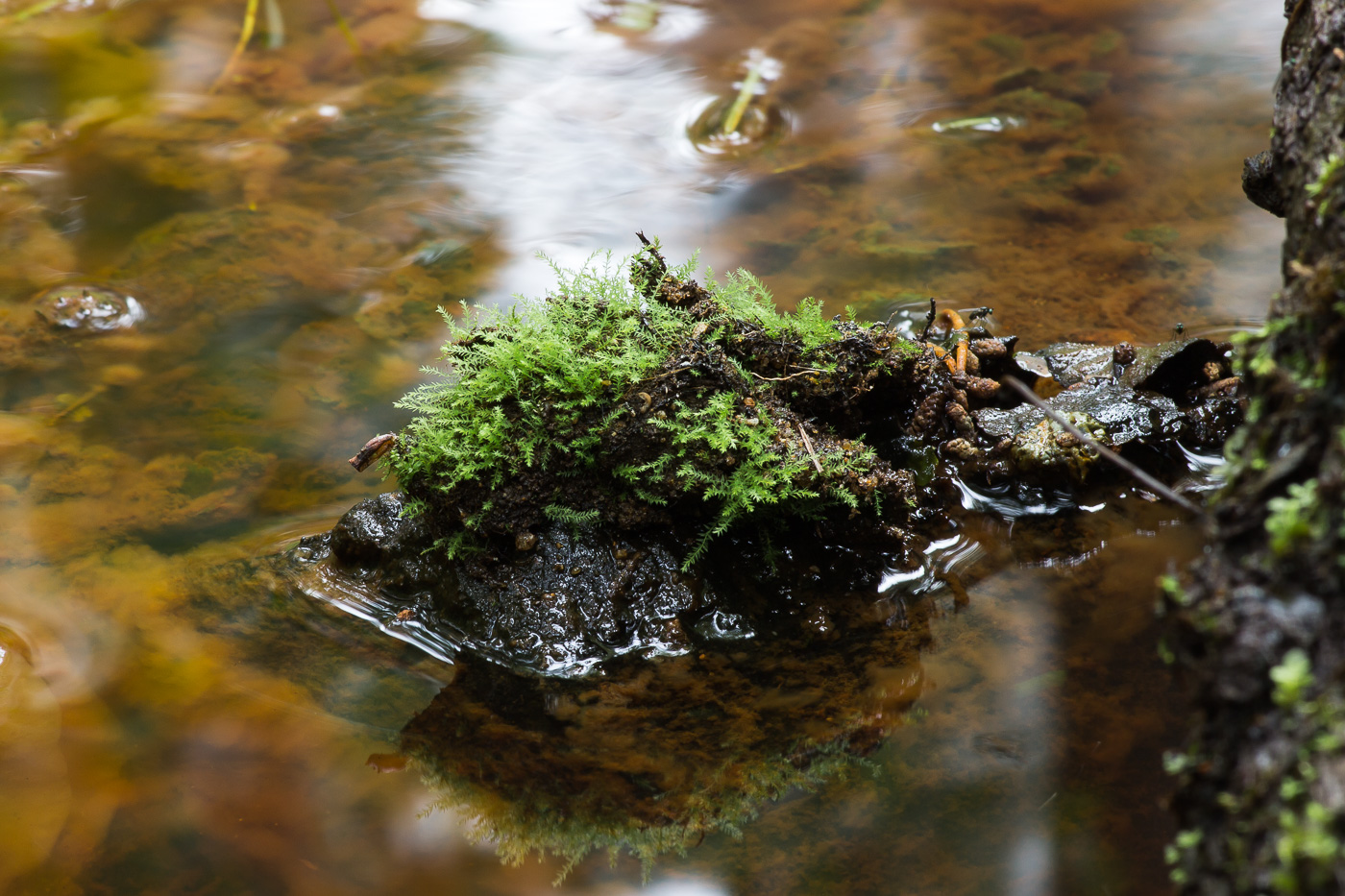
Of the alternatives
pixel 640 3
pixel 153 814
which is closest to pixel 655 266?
pixel 153 814

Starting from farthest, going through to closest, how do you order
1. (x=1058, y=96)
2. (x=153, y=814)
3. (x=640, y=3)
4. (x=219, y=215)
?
(x=640, y=3)
(x=1058, y=96)
(x=219, y=215)
(x=153, y=814)

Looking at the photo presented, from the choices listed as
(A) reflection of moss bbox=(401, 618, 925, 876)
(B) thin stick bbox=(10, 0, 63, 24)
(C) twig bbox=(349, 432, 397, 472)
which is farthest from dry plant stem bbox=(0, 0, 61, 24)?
(A) reflection of moss bbox=(401, 618, 925, 876)

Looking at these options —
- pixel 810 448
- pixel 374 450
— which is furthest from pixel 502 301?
pixel 810 448

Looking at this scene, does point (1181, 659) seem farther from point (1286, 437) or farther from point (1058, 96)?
point (1058, 96)

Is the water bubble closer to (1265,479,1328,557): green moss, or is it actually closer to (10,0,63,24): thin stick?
(10,0,63,24): thin stick

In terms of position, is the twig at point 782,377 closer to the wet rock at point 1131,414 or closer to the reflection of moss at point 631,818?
the wet rock at point 1131,414

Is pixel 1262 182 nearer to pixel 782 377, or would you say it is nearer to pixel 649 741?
pixel 782 377
